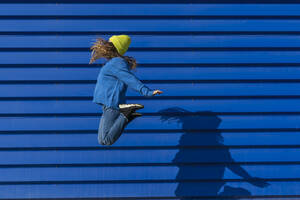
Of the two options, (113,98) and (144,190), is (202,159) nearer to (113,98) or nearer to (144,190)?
(144,190)

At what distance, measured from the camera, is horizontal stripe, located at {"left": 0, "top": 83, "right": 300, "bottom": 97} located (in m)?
3.67

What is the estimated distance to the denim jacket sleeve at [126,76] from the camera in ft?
8.98

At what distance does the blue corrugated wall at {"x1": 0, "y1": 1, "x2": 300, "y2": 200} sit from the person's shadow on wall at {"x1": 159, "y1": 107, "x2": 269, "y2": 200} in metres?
0.01

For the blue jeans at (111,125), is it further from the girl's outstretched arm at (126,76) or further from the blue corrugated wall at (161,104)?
the blue corrugated wall at (161,104)

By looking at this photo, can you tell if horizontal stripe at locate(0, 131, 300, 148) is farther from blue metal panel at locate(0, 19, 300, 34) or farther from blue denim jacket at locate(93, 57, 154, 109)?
blue metal panel at locate(0, 19, 300, 34)

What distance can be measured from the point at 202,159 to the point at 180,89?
85 cm

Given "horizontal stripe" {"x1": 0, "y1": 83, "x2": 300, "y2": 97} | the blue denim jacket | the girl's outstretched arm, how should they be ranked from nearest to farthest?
1. the girl's outstretched arm
2. the blue denim jacket
3. "horizontal stripe" {"x1": 0, "y1": 83, "x2": 300, "y2": 97}

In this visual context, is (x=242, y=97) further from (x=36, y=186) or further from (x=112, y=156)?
(x=36, y=186)

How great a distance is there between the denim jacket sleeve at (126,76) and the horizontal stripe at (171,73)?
0.85m

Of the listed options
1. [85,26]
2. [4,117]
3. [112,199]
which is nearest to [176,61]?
[85,26]

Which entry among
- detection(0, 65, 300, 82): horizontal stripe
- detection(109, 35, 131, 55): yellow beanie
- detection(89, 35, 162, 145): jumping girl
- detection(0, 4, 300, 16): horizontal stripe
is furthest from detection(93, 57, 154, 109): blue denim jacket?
detection(0, 4, 300, 16): horizontal stripe

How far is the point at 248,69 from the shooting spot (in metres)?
3.75

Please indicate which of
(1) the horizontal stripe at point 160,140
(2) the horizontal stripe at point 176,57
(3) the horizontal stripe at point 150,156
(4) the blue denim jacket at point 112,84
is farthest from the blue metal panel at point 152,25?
(3) the horizontal stripe at point 150,156

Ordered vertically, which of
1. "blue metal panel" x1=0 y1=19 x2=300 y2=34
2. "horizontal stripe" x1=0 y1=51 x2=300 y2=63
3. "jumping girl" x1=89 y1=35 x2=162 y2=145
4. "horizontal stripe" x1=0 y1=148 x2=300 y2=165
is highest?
"blue metal panel" x1=0 y1=19 x2=300 y2=34
